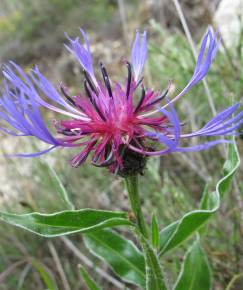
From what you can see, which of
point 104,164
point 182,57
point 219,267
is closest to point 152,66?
point 182,57

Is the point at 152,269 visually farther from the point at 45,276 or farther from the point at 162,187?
the point at 162,187

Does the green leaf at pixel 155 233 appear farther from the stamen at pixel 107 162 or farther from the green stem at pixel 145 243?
the stamen at pixel 107 162

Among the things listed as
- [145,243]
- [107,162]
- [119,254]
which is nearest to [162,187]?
[119,254]

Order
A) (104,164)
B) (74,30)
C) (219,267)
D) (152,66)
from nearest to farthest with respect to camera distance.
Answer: (104,164), (219,267), (152,66), (74,30)

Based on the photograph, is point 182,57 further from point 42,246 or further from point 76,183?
point 42,246

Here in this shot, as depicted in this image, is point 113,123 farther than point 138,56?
No
